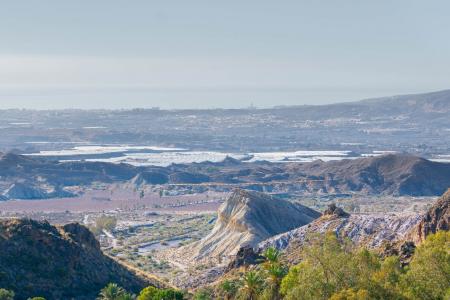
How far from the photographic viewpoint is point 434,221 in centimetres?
8775

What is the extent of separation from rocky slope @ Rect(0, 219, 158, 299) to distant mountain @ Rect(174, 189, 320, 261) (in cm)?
3033

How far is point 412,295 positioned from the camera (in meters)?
52.7

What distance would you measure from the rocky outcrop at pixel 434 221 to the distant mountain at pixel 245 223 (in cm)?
2656

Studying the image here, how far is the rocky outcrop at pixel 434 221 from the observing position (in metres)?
86.6

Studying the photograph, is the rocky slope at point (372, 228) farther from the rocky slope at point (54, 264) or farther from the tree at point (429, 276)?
the tree at point (429, 276)

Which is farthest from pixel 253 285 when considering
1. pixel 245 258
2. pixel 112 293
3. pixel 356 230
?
pixel 356 230

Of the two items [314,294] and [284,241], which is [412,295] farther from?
[284,241]

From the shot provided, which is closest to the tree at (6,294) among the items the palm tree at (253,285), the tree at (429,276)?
the palm tree at (253,285)

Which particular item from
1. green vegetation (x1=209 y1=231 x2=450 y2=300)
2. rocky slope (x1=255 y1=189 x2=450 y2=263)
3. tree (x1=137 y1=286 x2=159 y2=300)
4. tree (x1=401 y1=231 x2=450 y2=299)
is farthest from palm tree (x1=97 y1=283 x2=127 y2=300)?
rocky slope (x1=255 y1=189 x2=450 y2=263)

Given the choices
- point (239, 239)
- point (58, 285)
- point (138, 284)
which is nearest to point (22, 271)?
point (58, 285)

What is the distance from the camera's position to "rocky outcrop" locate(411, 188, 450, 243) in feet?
284

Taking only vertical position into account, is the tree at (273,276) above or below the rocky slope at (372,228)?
above

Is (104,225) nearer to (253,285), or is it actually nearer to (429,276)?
(253,285)

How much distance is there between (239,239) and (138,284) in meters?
35.3
